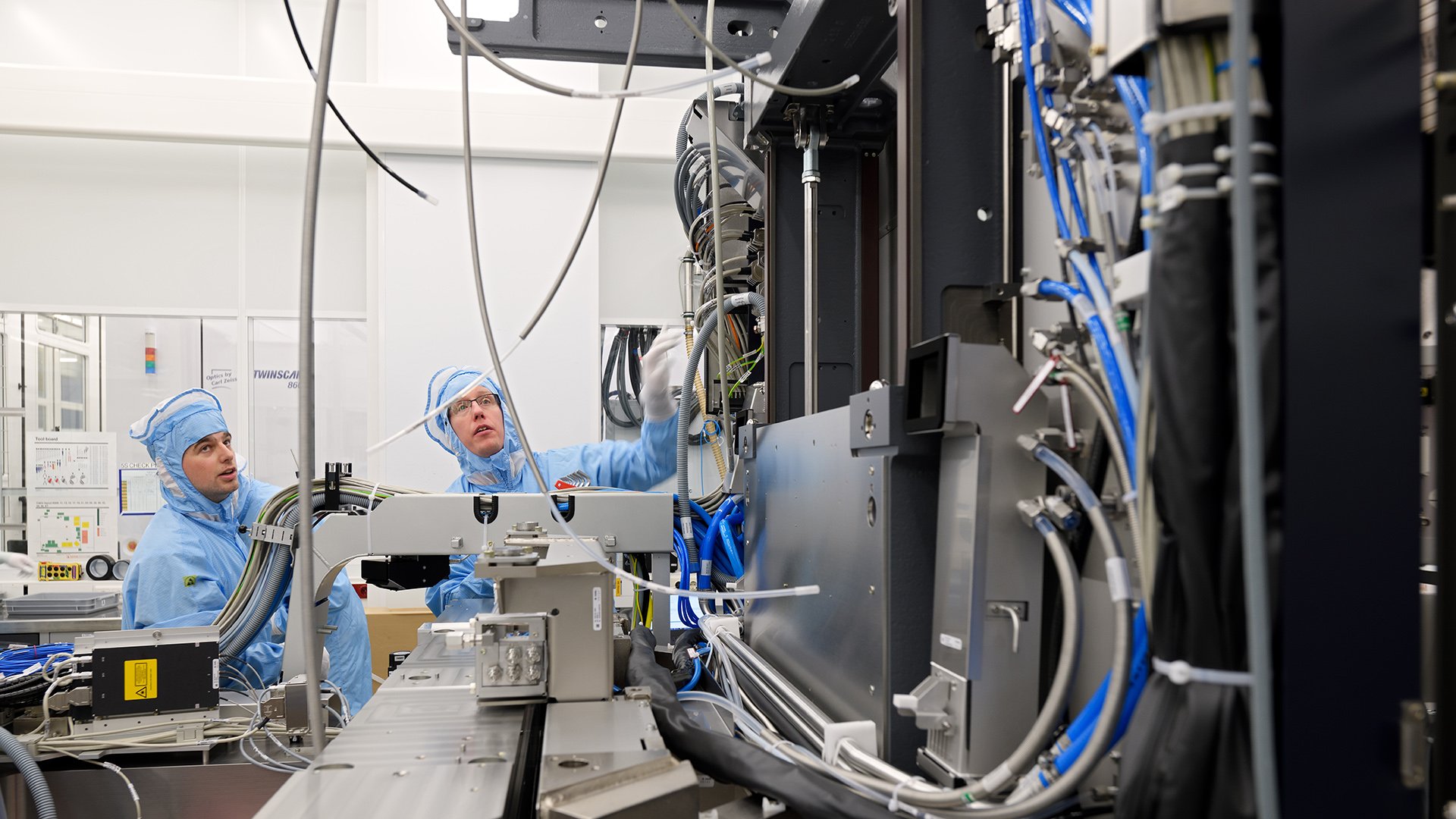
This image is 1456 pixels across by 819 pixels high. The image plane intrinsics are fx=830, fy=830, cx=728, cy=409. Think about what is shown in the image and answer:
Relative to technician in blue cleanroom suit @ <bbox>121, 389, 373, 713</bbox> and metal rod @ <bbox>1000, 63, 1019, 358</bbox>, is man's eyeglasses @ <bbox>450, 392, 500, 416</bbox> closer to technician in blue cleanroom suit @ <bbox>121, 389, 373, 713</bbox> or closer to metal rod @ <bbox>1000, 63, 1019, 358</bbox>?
technician in blue cleanroom suit @ <bbox>121, 389, 373, 713</bbox>

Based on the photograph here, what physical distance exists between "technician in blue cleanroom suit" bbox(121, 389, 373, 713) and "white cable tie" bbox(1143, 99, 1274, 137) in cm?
260

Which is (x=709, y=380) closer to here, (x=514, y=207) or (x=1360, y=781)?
(x=1360, y=781)

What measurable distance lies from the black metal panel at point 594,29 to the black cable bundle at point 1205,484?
4.28ft

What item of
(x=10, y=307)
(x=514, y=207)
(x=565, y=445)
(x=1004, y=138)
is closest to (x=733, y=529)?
(x=1004, y=138)

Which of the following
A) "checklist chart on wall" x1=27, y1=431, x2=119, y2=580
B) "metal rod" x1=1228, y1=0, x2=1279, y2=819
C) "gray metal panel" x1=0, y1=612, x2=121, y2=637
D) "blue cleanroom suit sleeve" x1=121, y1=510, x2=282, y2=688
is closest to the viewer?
"metal rod" x1=1228, y1=0, x2=1279, y2=819

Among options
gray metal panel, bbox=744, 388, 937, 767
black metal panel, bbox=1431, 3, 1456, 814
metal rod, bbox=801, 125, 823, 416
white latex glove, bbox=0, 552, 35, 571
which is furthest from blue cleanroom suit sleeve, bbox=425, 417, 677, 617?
black metal panel, bbox=1431, 3, 1456, 814

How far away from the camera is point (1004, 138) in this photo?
890 millimetres

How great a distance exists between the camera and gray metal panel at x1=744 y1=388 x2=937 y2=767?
0.81 meters

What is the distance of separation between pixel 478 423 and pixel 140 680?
5.40 ft

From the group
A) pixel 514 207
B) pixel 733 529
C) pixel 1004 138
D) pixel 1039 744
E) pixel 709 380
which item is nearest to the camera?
pixel 1039 744

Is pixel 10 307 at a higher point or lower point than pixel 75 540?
higher

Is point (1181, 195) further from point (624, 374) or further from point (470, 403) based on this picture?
point (624, 374)

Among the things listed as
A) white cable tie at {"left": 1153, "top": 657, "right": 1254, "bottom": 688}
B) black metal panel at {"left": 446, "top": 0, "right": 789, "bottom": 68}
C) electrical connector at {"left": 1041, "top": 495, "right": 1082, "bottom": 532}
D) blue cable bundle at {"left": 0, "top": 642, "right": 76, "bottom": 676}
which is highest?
black metal panel at {"left": 446, "top": 0, "right": 789, "bottom": 68}

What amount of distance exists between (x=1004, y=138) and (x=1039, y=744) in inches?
23.8
